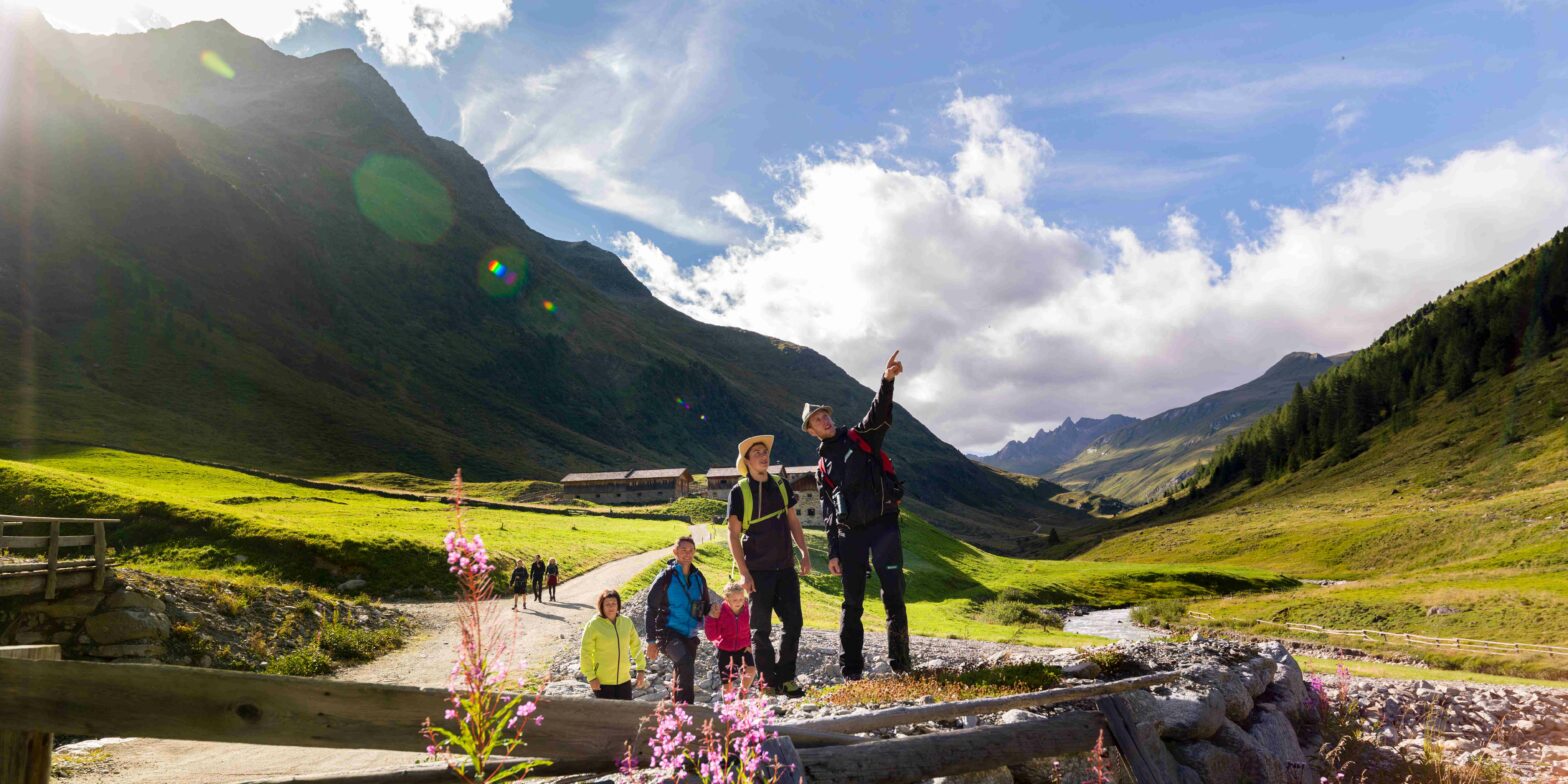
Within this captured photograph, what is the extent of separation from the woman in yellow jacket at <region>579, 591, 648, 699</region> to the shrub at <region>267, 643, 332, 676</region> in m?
12.3

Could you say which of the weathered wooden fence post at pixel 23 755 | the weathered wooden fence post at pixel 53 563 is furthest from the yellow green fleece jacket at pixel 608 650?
the weathered wooden fence post at pixel 53 563

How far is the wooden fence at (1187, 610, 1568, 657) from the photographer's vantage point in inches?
1431

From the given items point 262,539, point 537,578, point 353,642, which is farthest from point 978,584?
point 353,642

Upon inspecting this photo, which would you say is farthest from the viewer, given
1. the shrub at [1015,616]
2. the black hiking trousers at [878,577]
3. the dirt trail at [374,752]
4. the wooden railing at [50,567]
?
the shrub at [1015,616]

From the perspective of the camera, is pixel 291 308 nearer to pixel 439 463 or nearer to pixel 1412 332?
pixel 439 463

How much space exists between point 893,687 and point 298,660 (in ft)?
54.5

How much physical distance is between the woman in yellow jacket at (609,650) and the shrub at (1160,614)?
59.2m

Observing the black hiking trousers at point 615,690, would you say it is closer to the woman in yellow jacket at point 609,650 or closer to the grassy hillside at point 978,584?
the woman in yellow jacket at point 609,650

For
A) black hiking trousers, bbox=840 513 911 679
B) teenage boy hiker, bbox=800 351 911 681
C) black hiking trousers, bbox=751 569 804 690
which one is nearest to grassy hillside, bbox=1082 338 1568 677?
black hiking trousers, bbox=840 513 911 679

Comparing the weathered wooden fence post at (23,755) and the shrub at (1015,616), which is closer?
the weathered wooden fence post at (23,755)

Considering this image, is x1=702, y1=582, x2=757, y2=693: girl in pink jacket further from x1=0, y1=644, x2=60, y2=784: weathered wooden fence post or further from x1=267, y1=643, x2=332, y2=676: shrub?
x1=267, y1=643, x2=332, y2=676: shrub

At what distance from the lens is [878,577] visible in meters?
9.80

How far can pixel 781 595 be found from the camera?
980 centimetres

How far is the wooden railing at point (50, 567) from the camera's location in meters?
15.1
